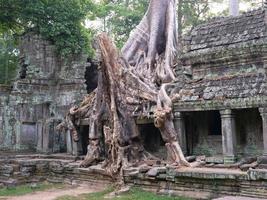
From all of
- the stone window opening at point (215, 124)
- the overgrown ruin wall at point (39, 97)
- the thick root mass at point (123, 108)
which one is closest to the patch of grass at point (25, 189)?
the thick root mass at point (123, 108)

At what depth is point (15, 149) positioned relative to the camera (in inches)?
708

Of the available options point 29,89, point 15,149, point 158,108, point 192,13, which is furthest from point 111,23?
point 158,108

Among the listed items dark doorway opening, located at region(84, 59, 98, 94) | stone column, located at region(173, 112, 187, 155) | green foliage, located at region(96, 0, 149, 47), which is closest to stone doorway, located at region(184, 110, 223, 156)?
stone column, located at region(173, 112, 187, 155)

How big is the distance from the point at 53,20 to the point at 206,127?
10.3 metres

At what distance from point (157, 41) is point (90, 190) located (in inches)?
292

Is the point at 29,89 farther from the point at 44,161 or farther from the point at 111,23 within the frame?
the point at 111,23

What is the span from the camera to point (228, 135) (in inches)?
439

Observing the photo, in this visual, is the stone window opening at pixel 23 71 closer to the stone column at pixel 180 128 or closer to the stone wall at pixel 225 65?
the stone wall at pixel 225 65

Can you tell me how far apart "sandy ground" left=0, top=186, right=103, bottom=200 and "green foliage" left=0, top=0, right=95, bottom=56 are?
8145mm

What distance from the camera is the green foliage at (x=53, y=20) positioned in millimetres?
18953

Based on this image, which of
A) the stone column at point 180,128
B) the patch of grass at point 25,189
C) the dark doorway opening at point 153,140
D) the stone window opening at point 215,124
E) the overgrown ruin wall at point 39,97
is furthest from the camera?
the overgrown ruin wall at point 39,97

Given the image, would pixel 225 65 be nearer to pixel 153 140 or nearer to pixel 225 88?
pixel 225 88

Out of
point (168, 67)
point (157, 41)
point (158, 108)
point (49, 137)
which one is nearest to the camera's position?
point (158, 108)

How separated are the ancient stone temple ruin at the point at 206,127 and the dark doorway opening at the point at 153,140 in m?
0.04
